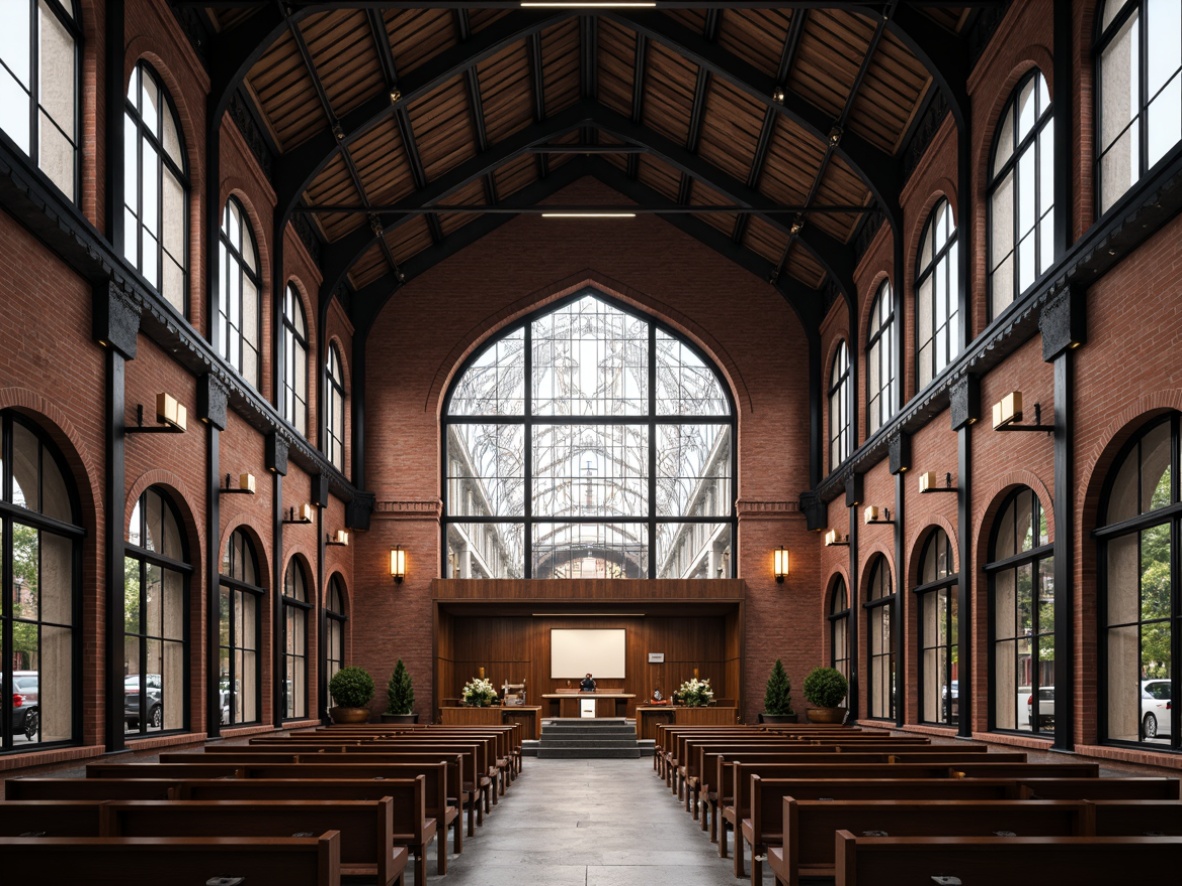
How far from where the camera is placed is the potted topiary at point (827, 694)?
22.5 metres

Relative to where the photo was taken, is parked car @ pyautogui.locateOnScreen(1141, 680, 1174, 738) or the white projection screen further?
the white projection screen

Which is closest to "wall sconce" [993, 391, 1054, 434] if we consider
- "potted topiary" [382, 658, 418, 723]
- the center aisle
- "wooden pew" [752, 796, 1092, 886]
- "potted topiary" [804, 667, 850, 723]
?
the center aisle

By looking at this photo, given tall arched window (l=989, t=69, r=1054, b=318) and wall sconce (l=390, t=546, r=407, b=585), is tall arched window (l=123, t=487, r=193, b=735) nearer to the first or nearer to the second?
tall arched window (l=989, t=69, r=1054, b=318)

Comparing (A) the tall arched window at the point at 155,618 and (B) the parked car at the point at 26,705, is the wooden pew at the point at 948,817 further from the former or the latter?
(A) the tall arched window at the point at 155,618

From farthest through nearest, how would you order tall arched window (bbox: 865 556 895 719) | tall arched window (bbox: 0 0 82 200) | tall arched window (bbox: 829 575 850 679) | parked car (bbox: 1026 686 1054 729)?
tall arched window (bbox: 829 575 850 679), tall arched window (bbox: 865 556 895 719), parked car (bbox: 1026 686 1054 729), tall arched window (bbox: 0 0 82 200)

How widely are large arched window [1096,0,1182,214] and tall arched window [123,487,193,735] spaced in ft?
33.5

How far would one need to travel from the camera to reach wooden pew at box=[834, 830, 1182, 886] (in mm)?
4770

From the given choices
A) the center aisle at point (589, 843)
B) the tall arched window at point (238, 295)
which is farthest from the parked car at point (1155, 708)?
Result: the tall arched window at point (238, 295)

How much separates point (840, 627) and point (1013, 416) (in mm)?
13032

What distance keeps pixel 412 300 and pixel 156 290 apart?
14.0 meters

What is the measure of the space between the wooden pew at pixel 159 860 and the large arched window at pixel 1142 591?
7.85 meters

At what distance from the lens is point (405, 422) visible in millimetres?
27344

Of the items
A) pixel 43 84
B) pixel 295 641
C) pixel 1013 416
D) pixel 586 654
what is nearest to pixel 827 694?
pixel 586 654

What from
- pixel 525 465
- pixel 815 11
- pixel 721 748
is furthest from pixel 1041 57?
pixel 525 465
